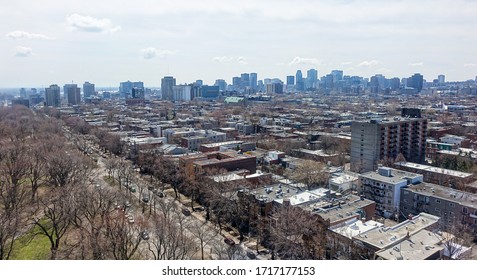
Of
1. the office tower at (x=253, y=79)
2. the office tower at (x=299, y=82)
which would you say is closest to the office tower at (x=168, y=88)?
the office tower at (x=253, y=79)

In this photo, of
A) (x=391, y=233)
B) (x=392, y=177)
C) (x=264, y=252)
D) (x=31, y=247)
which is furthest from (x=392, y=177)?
(x=31, y=247)

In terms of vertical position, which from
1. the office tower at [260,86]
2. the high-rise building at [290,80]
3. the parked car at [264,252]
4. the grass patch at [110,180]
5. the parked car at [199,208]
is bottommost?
the parked car at [264,252]

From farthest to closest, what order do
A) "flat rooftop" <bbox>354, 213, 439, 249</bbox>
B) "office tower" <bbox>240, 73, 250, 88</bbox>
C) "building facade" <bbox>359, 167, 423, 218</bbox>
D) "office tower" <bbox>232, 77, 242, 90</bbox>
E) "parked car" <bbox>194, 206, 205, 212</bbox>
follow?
1. "office tower" <bbox>232, 77, 242, 90</bbox>
2. "office tower" <bbox>240, 73, 250, 88</bbox>
3. "parked car" <bbox>194, 206, 205, 212</bbox>
4. "building facade" <bbox>359, 167, 423, 218</bbox>
5. "flat rooftop" <bbox>354, 213, 439, 249</bbox>

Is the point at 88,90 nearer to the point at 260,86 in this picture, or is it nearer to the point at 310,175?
the point at 260,86

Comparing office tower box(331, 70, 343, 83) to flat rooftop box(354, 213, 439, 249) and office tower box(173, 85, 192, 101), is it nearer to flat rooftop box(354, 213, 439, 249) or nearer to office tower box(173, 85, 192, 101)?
office tower box(173, 85, 192, 101)

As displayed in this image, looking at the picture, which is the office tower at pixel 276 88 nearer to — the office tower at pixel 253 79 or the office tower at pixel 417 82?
the office tower at pixel 253 79

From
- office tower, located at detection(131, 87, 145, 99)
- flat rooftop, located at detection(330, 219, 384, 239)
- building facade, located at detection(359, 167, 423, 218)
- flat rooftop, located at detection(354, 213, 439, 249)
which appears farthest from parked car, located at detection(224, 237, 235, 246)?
office tower, located at detection(131, 87, 145, 99)
